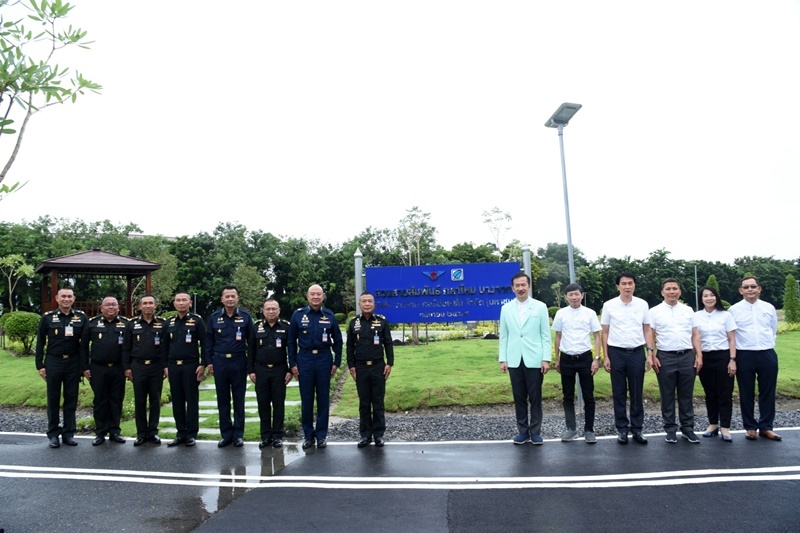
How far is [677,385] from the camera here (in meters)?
5.89

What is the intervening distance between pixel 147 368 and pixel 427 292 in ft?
14.5

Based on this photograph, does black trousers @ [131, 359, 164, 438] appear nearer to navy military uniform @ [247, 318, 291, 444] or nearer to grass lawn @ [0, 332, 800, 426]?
grass lawn @ [0, 332, 800, 426]

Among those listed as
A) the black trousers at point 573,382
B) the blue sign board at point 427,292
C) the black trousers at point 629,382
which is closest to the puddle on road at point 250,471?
the black trousers at point 573,382

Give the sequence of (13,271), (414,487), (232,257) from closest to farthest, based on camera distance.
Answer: (414,487) < (13,271) < (232,257)

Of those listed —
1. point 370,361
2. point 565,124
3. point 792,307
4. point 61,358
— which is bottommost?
point 792,307

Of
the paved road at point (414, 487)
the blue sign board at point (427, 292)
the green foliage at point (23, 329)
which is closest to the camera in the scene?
the paved road at point (414, 487)

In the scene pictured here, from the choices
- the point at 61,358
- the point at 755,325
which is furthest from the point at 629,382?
the point at 61,358

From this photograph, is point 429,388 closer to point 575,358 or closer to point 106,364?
point 575,358

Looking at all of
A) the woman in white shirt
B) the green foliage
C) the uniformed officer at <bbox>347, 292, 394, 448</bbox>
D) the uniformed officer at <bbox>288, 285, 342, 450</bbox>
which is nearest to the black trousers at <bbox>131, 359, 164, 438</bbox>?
the uniformed officer at <bbox>288, 285, 342, 450</bbox>

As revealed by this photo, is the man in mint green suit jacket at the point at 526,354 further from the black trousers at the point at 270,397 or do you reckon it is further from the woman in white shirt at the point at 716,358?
the black trousers at the point at 270,397

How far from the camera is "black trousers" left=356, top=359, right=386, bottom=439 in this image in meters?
5.93

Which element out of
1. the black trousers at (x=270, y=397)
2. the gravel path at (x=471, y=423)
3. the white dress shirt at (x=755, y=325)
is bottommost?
the gravel path at (x=471, y=423)

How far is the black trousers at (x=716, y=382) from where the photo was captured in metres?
5.85

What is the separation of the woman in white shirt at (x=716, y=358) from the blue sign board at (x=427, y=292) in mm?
3491
